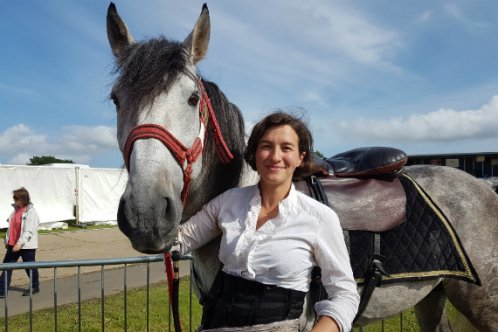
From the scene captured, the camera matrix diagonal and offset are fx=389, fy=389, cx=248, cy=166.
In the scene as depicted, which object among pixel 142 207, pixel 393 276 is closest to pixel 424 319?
pixel 393 276

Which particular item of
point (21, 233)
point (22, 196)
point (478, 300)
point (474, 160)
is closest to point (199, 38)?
point (478, 300)

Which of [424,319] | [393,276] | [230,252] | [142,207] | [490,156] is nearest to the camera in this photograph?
[142,207]

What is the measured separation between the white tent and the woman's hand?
14.3 m

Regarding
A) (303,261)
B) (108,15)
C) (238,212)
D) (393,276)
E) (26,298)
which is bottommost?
(26,298)

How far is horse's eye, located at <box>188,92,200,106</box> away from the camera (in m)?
1.88

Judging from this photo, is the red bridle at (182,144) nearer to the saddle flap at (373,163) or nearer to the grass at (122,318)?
the saddle flap at (373,163)

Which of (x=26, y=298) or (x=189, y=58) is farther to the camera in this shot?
(x=26, y=298)

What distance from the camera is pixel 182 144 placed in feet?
5.65

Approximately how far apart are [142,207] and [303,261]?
0.66 meters

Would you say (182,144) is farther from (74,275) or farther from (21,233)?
(74,275)

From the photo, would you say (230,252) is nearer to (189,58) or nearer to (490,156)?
(189,58)

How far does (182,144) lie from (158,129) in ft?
0.43

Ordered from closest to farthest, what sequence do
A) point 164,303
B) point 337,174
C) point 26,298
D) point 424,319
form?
Result: point 337,174, point 424,319, point 164,303, point 26,298

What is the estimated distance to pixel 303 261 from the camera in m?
1.54
